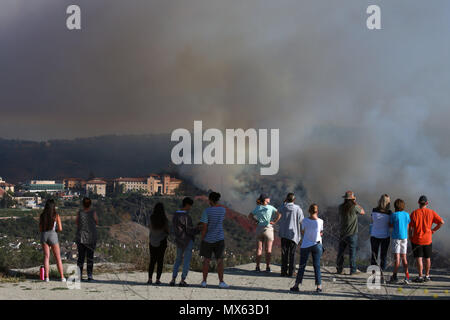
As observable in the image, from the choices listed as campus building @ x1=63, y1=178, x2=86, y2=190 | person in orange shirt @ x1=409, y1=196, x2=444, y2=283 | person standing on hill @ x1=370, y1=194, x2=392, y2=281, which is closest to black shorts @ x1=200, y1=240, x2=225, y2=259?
person standing on hill @ x1=370, y1=194, x2=392, y2=281

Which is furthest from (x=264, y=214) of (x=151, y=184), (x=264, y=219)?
(x=151, y=184)

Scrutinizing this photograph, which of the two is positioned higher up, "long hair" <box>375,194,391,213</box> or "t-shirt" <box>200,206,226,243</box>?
"long hair" <box>375,194,391,213</box>

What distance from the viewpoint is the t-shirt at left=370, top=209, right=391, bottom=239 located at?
13668mm

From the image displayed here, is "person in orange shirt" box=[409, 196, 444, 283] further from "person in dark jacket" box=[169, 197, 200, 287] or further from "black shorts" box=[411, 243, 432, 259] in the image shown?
"person in dark jacket" box=[169, 197, 200, 287]

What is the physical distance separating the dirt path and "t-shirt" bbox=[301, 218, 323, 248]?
1.02 meters

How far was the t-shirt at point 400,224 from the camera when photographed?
42.9 feet

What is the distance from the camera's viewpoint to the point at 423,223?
13023 mm

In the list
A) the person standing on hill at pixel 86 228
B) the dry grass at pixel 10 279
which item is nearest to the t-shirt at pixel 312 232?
the person standing on hill at pixel 86 228

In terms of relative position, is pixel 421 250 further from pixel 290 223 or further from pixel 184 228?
pixel 184 228

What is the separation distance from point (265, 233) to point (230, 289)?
249 cm

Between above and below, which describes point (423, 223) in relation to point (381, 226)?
above

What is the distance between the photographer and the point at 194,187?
87.8m

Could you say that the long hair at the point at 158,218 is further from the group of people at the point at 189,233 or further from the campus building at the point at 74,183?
the campus building at the point at 74,183

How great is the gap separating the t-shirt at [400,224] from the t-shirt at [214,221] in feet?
13.0
